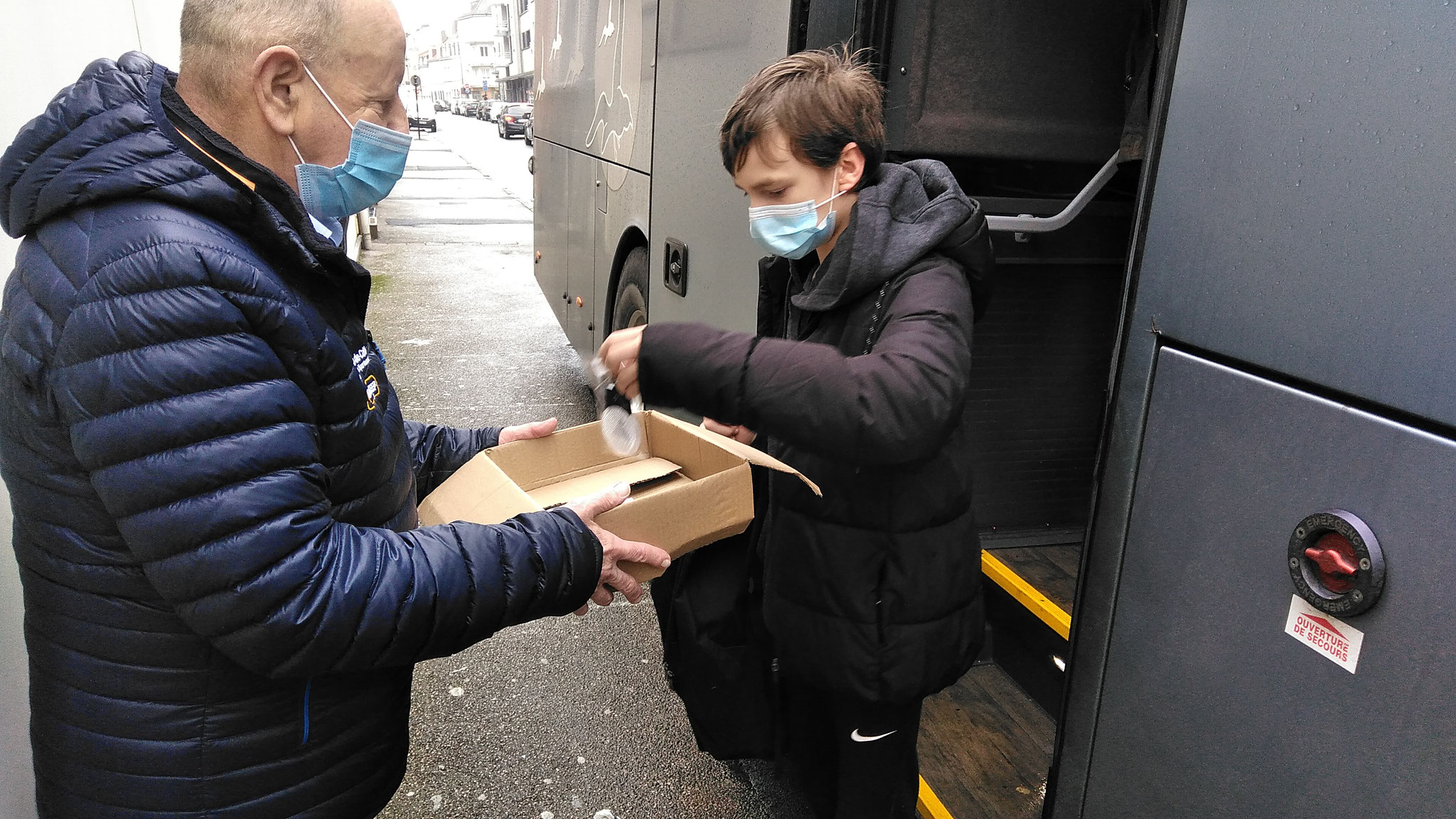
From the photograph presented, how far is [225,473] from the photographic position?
1018 mm

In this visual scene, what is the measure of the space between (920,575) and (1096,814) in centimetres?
53

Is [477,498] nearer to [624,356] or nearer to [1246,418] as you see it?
[624,356]

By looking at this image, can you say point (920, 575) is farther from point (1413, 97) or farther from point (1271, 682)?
point (1413, 97)

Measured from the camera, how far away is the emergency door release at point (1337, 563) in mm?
1057

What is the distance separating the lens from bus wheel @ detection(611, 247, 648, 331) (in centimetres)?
408

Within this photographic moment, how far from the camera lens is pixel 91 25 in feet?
9.14

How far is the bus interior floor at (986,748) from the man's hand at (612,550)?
112 cm

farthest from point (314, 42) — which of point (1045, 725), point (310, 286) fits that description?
point (1045, 725)

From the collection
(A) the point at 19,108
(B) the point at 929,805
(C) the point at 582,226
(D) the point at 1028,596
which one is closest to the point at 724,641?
(B) the point at 929,805

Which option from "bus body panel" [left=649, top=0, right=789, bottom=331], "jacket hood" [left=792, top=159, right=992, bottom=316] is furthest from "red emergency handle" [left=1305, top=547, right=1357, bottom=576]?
"bus body panel" [left=649, top=0, right=789, bottom=331]

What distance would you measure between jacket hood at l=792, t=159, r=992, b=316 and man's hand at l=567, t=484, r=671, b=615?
0.46 meters

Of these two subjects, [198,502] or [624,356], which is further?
[624,356]

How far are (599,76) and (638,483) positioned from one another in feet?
10.9

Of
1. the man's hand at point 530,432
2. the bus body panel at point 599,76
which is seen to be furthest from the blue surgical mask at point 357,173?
the bus body panel at point 599,76
